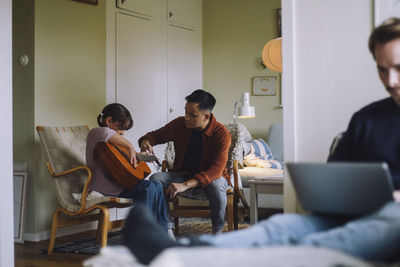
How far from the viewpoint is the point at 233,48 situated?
246 inches

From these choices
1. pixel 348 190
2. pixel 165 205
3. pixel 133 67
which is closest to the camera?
pixel 348 190

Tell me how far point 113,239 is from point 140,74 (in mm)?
1858

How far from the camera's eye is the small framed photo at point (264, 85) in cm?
602

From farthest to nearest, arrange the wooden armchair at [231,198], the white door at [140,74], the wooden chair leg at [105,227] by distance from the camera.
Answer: the white door at [140,74] < the wooden armchair at [231,198] < the wooden chair leg at [105,227]

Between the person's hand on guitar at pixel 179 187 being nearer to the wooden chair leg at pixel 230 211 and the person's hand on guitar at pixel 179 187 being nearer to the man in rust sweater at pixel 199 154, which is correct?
the man in rust sweater at pixel 199 154

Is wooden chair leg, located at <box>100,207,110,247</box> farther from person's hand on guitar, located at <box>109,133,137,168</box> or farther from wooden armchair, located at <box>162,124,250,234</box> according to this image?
wooden armchair, located at <box>162,124,250,234</box>

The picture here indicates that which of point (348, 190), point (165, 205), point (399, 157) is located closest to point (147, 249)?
point (348, 190)

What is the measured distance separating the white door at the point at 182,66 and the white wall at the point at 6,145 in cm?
286

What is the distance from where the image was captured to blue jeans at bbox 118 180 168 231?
11.1ft

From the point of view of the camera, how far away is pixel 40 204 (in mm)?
4008

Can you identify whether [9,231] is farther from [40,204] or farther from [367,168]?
[367,168]

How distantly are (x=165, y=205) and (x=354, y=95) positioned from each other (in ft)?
5.81

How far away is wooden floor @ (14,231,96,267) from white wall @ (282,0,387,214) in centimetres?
168

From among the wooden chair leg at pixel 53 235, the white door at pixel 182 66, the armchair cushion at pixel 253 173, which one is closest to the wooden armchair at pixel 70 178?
the wooden chair leg at pixel 53 235
